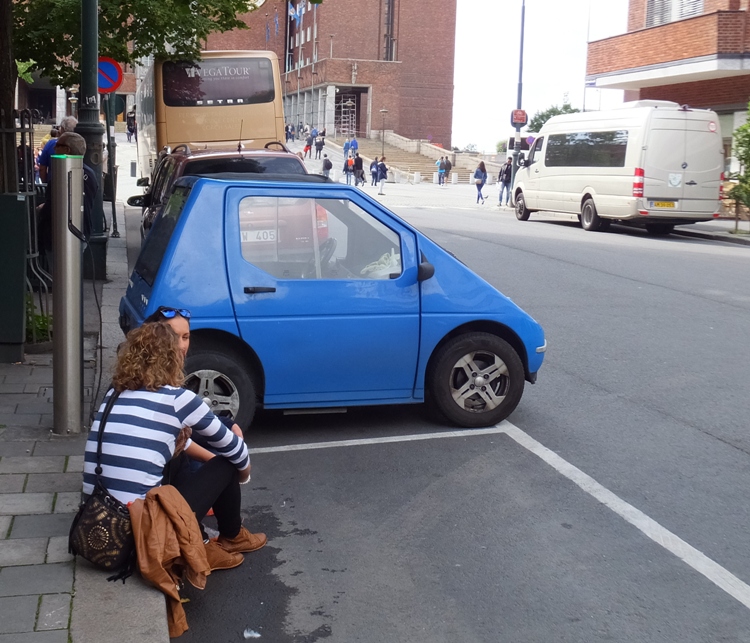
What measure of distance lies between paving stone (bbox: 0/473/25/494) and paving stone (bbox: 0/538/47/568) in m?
0.71

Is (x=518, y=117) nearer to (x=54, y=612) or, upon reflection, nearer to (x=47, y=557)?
(x=47, y=557)

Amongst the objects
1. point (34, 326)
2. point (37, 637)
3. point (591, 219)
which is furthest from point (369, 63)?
point (37, 637)

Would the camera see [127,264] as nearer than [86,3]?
No

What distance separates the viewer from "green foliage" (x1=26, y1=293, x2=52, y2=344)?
861 cm

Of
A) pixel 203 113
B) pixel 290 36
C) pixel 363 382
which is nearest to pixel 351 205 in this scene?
pixel 363 382

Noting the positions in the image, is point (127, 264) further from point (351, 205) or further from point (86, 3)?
point (351, 205)

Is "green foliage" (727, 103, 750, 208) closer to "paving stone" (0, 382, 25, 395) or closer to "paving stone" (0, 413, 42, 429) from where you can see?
"paving stone" (0, 382, 25, 395)

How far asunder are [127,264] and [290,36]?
268ft

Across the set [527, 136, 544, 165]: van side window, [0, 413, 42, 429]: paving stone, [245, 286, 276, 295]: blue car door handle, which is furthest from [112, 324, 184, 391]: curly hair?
[527, 136, 544, 165]: van side window

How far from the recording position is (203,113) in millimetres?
21062

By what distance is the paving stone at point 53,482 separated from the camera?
200 inches

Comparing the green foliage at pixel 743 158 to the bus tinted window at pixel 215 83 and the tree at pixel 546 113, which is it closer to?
the bus tinted window at pixel 215 83

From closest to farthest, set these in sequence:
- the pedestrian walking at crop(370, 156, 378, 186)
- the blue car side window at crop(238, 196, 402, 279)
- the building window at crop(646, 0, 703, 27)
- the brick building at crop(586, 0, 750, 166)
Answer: the blue car side window at crop(238, 196, 402, 279)
the brick building at crop(586, 0, 750, 166)
the building window at crop(646, 0, 703, 27)
the pedestrian walking at crop(370, 156, 378, 186)

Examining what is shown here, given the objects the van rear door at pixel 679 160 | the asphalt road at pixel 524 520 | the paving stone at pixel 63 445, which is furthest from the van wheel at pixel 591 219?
the paving stone at pixel 63 445
